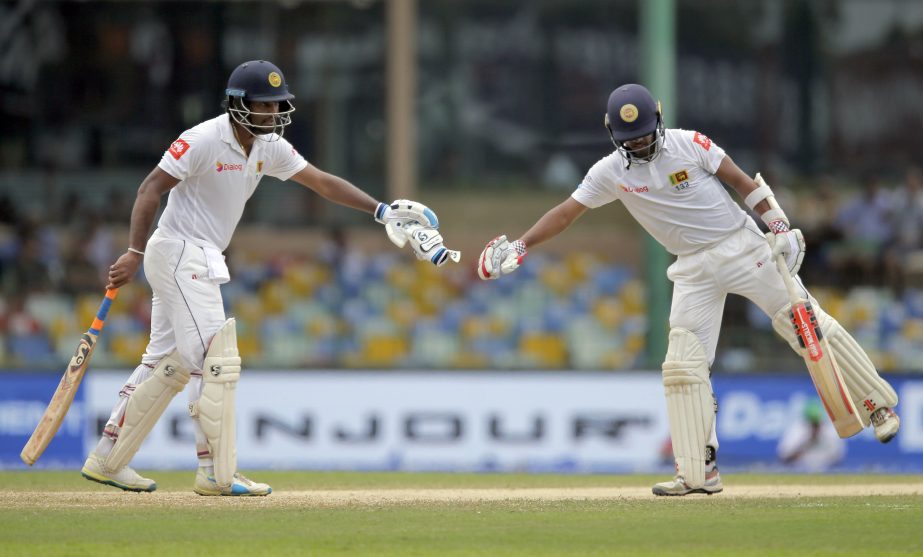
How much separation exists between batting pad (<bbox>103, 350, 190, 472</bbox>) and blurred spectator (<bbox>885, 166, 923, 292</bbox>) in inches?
378

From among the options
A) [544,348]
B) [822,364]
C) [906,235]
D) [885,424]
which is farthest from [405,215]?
[906,235]

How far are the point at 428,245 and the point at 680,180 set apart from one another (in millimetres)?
1336

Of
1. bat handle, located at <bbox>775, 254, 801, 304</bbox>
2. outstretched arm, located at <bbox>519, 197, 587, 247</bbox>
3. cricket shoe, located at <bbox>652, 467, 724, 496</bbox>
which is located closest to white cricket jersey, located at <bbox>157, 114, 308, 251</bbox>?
outstretched arm, located at <bbox>519, 197, 587, 247</bbox>

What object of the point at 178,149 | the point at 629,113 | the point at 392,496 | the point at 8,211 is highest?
the point at 8,211

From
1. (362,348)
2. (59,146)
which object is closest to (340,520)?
(362,348)

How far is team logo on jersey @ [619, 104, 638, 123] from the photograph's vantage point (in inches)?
295

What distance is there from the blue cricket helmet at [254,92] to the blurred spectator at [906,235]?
945 centimetres

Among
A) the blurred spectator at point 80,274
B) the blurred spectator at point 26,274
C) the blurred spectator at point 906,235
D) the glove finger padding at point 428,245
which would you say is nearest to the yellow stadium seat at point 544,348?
the blurred spectator at point 906,235

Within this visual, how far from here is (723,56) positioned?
1845cm

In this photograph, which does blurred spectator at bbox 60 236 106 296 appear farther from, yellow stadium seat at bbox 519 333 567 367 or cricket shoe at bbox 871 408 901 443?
cricket shoe at bbox 871 408 901 443

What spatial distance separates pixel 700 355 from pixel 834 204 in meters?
9.52

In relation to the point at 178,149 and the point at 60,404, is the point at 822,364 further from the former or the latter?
the point at 60,404

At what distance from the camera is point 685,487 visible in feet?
25.3

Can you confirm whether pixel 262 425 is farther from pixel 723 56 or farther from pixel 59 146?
pixel 723 56
